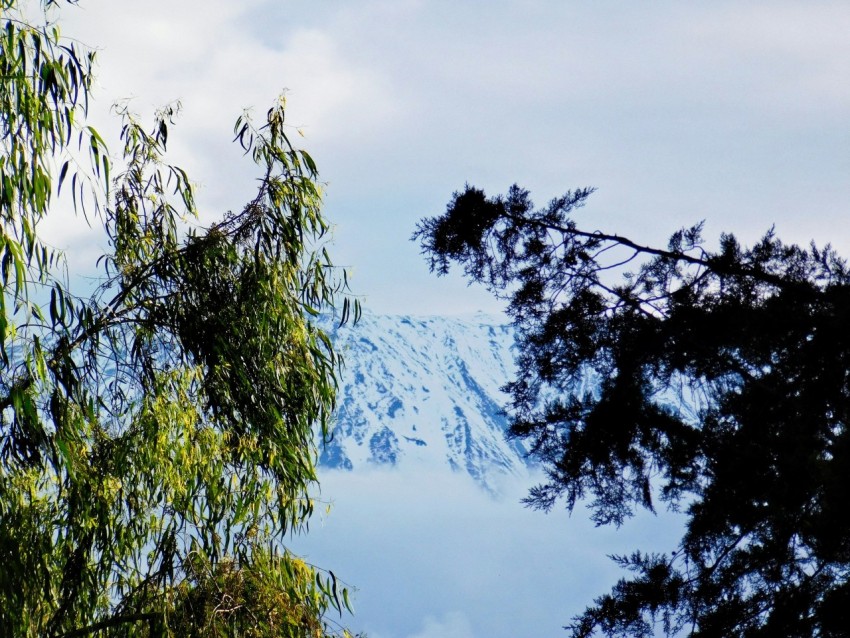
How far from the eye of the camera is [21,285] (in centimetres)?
315

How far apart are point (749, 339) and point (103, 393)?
2323mm

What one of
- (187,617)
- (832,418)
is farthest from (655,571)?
(187,617)

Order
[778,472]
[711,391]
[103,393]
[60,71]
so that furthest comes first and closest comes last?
[103,393], [60,71], [711,391], [778,472]

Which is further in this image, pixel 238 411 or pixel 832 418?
pixel 238 411

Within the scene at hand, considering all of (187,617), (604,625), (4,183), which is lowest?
(604,625)

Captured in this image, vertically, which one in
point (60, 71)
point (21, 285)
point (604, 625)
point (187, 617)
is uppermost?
point (60, 71)

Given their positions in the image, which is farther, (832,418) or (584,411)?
(584,411)

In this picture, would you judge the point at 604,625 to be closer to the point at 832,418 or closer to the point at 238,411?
the point at 832,418

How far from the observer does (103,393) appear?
158 inches

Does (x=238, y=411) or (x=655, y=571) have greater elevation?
(x=238, y=411)

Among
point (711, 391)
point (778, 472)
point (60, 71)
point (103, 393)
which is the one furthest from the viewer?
point (103, 393)

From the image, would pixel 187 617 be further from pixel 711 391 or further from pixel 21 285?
pixel 711 391

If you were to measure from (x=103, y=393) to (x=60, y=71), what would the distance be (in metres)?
1.19

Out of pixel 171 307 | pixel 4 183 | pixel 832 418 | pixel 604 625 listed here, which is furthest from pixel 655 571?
pixel 4 183
